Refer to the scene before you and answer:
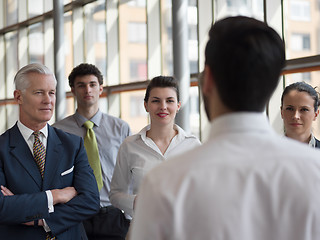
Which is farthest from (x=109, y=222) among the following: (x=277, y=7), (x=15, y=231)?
(x=277, y=7)

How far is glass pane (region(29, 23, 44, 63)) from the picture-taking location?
10.3 m

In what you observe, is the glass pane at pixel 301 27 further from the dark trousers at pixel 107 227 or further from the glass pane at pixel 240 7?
the dark trousers at pixel 107 227

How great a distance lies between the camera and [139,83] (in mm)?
7176

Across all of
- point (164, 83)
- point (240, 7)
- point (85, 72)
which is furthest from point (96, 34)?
point (164, 83)

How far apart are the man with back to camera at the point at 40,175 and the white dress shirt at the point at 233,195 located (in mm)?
1490

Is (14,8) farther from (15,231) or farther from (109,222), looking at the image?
(15,231)

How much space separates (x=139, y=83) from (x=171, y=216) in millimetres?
6338

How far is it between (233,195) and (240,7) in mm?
5073

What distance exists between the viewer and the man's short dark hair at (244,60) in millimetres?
961

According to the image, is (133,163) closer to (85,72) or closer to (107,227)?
(107,227)

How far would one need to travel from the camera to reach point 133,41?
24.9 ft

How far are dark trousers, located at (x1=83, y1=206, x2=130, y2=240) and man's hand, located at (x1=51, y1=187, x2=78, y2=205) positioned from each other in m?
1.10

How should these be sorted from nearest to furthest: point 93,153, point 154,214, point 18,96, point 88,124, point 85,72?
point 154,214 < point 18,96 < point 93,153 < point 88,124 < point 85,72

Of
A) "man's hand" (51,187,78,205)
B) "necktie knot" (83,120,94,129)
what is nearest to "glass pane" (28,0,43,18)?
"necktie knot" (83,120,94,129)
